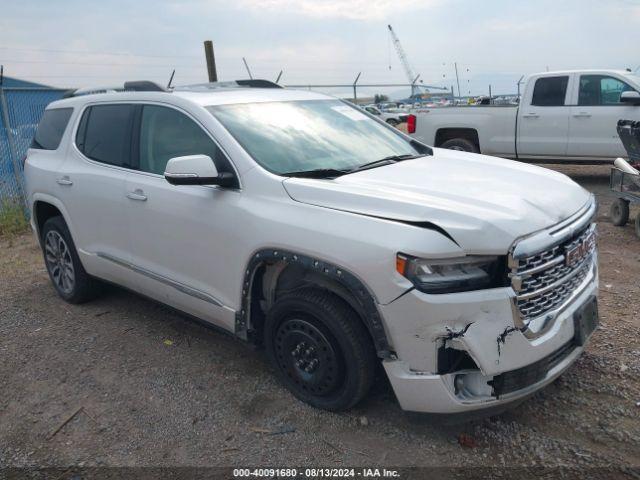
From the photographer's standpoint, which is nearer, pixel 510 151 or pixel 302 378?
pixel 302 378

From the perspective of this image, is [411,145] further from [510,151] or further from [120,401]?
[510,151]

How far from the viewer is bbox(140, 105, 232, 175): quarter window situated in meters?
3.57

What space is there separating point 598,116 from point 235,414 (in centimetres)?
819

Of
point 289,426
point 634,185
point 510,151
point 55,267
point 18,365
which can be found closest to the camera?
point 289,426

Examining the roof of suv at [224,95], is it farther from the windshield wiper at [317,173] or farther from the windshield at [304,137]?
the windshield wiper at [317,173]

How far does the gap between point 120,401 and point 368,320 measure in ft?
5.77

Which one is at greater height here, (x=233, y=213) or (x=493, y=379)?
(x=233, y=213)

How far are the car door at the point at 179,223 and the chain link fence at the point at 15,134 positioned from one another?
5.43 m

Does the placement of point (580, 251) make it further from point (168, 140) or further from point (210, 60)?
point (210, 60)

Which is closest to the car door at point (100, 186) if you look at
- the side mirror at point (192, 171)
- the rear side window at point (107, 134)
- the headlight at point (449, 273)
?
the rear side window at point (107, 134)

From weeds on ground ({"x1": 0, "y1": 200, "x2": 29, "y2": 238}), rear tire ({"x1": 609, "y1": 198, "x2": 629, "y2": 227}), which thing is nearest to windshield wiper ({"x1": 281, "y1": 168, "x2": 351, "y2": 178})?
rear tire ({"x1": 609, "y1": 198, "x2": 629, "y2": 227})

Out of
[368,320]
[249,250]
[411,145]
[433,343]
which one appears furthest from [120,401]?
[411,145]

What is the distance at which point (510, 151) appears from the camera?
397 inches

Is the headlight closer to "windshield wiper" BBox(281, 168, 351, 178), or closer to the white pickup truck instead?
"windshield wiper" BBox(281, 168, 351, 178)
